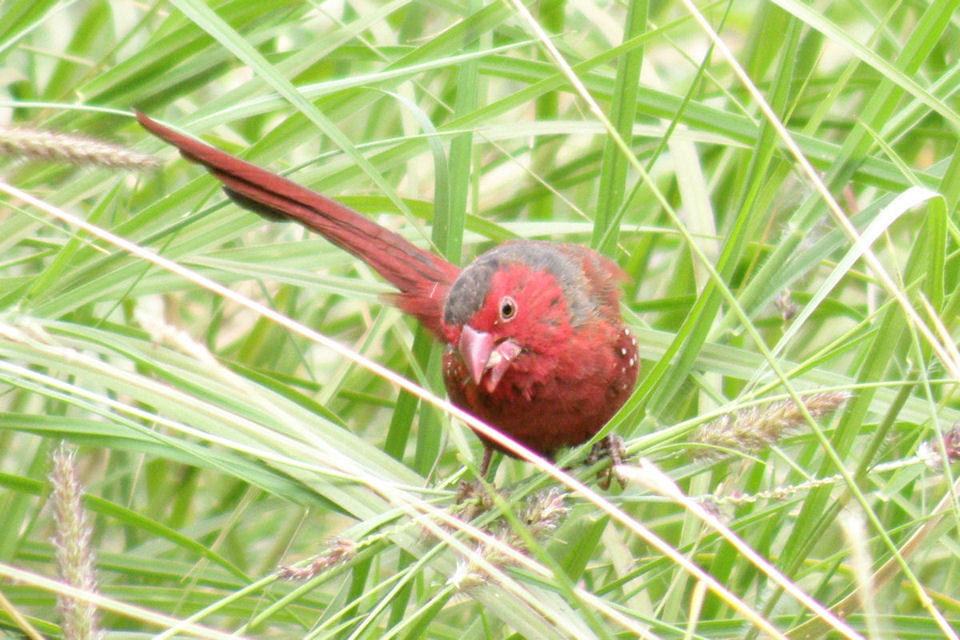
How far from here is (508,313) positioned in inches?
92.0

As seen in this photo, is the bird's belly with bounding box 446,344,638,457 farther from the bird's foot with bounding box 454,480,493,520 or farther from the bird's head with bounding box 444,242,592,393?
the bird's foot with bounding box 454,480,493,520

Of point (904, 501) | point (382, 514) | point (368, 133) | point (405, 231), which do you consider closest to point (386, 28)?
point (368, 133)

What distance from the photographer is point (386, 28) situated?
299 centimetres

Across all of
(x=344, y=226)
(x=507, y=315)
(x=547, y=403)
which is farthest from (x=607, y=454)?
(x=344, y=226)

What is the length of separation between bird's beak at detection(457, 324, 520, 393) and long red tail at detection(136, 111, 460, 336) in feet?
0.90

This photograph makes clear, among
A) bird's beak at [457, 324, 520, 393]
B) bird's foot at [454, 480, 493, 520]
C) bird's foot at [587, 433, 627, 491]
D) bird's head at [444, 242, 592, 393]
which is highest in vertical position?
bird's head at [444, 242, 592, 393]

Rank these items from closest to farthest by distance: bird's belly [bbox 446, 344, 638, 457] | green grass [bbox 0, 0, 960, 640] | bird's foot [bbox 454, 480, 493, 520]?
green grass [bbox 0, 0, 960, 640] → bird's foot [bbox 454, 480, 493, 520] → bird's belly [bbox 446, 344, 638, 457]

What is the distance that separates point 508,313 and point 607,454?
46cm

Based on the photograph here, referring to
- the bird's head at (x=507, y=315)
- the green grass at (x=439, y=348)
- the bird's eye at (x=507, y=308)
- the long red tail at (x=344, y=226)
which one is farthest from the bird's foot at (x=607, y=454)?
the long red tail at (x=344, y=226)

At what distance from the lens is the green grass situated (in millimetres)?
1717

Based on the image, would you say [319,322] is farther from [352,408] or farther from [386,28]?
[386,28]

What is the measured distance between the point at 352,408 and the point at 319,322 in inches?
12.6

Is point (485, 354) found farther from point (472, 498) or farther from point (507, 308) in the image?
point (472, 498)

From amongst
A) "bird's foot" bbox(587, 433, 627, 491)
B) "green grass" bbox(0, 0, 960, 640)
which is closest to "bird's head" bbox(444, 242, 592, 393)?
"green grass" bbox(0, 0, 960, 640)
